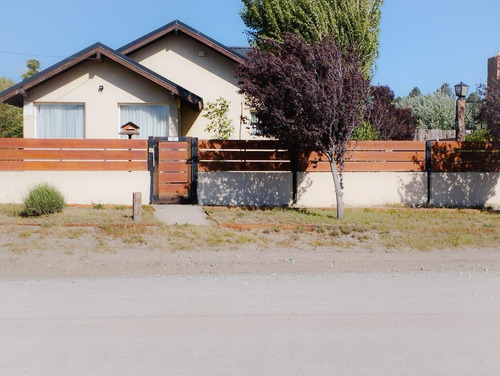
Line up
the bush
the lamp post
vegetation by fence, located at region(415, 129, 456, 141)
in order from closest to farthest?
the bush
the lamp post
vegetation by fence, located at region(415, 129, 456, 141)

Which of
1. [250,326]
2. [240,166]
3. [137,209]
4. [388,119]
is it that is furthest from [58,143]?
[388,119]

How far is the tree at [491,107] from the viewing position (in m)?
16.1

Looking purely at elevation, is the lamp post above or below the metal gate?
above

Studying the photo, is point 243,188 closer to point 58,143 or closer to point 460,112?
point 58,143

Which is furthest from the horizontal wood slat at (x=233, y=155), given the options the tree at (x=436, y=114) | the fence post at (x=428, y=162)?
the tree at (x=436, y=114)

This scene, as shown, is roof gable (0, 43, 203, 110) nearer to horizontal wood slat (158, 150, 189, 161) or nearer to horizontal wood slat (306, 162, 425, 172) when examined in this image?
horizontal wood slat (158, 150, 189, 161)

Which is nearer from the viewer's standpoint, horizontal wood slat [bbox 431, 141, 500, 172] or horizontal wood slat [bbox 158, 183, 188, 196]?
horizontal wood slat [bbox 158, 183, 188, 196]

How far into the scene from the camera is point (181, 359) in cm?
554

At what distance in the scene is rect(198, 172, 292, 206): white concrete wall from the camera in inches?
667

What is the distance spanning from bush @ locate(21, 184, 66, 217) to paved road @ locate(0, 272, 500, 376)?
16.7 ft

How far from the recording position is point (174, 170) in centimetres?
1692

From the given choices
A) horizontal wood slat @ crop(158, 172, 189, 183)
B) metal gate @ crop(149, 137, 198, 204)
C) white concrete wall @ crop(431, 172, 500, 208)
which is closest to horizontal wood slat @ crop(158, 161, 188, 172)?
metal gate @ crop(149, 137, 198, 204)

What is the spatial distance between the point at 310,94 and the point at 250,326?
841cm

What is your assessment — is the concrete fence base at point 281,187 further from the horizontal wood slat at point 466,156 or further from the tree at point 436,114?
the tree at point 436,114
